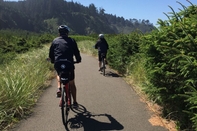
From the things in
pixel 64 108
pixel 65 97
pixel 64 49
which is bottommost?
pixel 64 108

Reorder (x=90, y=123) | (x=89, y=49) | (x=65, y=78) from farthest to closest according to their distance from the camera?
(x=89, y=49) < (x=90, y=123) < (x=65, y=78)

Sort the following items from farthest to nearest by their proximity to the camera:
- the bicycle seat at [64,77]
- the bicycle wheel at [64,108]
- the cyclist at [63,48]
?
1. the cyclist at [63,48]
2. the bicycle seat at [64,77]
3. the bicycle wheel at [64,108]

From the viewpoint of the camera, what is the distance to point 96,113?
20.4 feet

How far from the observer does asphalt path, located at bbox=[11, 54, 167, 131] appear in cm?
527

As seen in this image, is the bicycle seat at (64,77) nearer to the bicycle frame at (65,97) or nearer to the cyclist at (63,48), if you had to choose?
the bicycle frame at (65,97)

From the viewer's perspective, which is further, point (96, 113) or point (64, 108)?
point (96, 113)

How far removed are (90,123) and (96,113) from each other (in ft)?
2.31

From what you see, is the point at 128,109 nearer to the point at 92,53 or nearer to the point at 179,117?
the point at 179,117

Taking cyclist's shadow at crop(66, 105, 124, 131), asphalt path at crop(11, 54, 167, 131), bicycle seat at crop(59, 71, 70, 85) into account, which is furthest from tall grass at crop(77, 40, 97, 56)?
bicycle seat at crop(59, 71, 70, 85)

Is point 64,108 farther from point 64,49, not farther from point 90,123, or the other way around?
point 64,49

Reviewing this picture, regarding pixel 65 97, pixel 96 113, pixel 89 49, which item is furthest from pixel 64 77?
pixel 89 49

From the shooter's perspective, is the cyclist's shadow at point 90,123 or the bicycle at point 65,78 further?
the bicycle at point 65,78

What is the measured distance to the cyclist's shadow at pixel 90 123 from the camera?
524 centimetres

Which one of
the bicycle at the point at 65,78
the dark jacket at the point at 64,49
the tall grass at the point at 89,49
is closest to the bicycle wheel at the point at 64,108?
the bicycle at the point at 65,78
